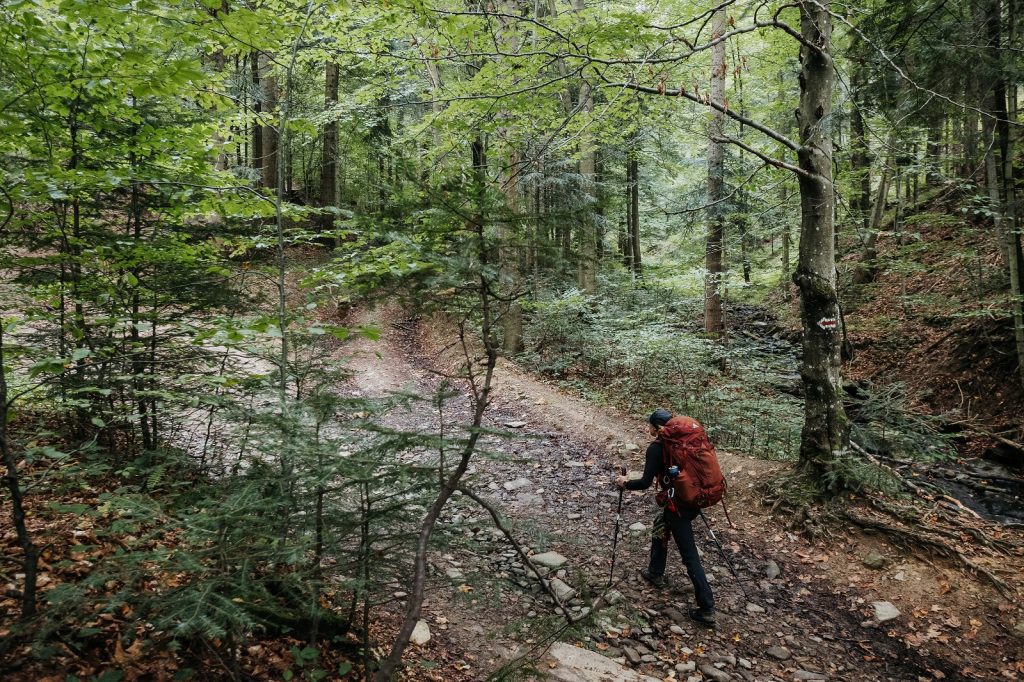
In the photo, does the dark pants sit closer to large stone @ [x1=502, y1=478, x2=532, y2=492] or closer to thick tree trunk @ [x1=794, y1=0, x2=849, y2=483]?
large stone @ [x1=502, y1=478, x2=532, y2=492]

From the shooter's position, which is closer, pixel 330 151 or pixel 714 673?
pixel 714 673

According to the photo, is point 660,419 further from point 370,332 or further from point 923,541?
point 923,541

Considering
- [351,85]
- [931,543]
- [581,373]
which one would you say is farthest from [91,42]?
[351,85]

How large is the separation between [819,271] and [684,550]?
395 cm

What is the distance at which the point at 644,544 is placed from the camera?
6148mm

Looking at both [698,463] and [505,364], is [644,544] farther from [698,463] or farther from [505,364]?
[505,364]

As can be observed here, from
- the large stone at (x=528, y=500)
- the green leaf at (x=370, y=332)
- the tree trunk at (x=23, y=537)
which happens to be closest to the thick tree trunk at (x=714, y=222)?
the large stone at (x=528, y=500)

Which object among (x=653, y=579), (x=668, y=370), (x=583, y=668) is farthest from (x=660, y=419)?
(x=668, y=370)

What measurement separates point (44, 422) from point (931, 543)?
950 centimetres

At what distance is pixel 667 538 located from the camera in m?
5.42

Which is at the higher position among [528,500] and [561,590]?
[528,500]

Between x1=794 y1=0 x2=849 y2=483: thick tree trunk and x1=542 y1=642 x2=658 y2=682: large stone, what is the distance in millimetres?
3976

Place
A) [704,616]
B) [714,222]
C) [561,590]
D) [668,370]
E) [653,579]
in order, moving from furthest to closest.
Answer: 1. [714,222]
2. [668,370]
3. [653,579]
4. [561,590]
5. [704,616]

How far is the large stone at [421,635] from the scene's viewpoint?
4.04 m
